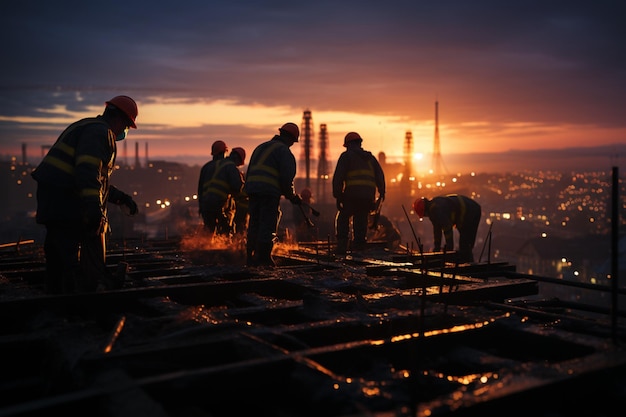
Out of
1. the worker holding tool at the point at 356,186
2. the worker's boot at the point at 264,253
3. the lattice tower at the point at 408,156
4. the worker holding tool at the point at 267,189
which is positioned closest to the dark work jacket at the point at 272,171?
the worker holding tool at the point at 267,189

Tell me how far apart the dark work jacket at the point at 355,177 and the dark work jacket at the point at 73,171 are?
4810mm

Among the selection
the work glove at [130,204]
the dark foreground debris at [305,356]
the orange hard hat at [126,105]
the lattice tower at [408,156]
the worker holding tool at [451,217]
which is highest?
the lattice tower at [408,156]

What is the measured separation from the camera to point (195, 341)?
280cm

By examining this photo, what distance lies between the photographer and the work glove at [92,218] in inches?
177

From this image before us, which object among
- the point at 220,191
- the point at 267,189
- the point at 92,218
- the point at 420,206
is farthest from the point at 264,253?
the point at 420,206

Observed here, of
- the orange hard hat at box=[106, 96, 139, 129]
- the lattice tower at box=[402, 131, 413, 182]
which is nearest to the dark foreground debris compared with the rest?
the orange hard hat at box=[106, 96, 139, 129]

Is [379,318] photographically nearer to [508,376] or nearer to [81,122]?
[508,376]

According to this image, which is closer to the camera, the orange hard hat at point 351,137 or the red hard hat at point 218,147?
the orange hard hat at point 351,137

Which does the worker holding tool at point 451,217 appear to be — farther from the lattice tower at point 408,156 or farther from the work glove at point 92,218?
→ the lattice tower at point 408,156

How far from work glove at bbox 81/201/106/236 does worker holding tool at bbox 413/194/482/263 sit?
6.00 metres

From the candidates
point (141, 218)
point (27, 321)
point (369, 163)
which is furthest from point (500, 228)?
point (27, 321)

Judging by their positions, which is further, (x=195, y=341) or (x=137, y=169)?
(x=137, y=169)

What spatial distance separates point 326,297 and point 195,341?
1596 millimetres

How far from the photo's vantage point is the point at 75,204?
4648 millimetres
